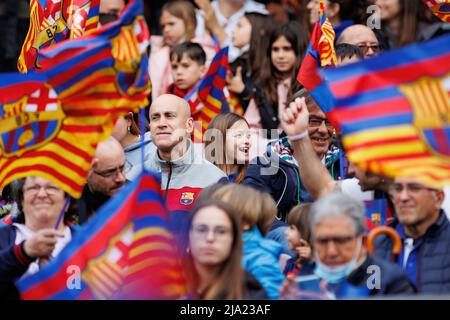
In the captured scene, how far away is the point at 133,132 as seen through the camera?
11.4 m

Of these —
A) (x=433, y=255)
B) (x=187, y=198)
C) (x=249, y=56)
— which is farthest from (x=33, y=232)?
(x=249, y=56)

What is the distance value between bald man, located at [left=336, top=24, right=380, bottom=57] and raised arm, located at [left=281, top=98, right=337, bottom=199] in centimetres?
274

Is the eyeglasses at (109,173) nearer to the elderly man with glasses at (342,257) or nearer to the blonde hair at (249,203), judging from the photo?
the blonde hair at (249,203)

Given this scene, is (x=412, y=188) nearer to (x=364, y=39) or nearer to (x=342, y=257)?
(x=342, y=257)

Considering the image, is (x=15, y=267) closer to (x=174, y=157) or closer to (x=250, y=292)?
(x=250, y=292)

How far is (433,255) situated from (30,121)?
280 cm

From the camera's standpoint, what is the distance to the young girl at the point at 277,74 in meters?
12.6

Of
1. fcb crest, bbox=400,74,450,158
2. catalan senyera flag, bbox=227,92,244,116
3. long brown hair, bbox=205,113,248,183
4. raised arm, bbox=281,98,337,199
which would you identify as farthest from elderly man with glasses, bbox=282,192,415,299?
catalan senyera flag, bbox=227,92,244,116

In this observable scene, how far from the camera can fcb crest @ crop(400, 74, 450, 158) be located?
827 centimetres

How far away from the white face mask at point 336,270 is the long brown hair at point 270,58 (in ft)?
15.0

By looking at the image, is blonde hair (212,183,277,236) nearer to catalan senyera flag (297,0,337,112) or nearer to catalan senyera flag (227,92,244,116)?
catalan senyera flag (297,0,337,112)

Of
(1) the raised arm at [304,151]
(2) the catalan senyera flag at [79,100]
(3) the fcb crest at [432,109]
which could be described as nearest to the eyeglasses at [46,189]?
(2) the catalan senyera flag at [79,100]

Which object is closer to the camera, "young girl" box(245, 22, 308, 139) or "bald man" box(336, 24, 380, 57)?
"bald man" box(336, 24, 380, 57)

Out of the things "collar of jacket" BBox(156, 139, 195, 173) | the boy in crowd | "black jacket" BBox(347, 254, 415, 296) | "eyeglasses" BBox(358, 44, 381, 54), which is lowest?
"black jacket" BBox(347, 254, 415, 296)
